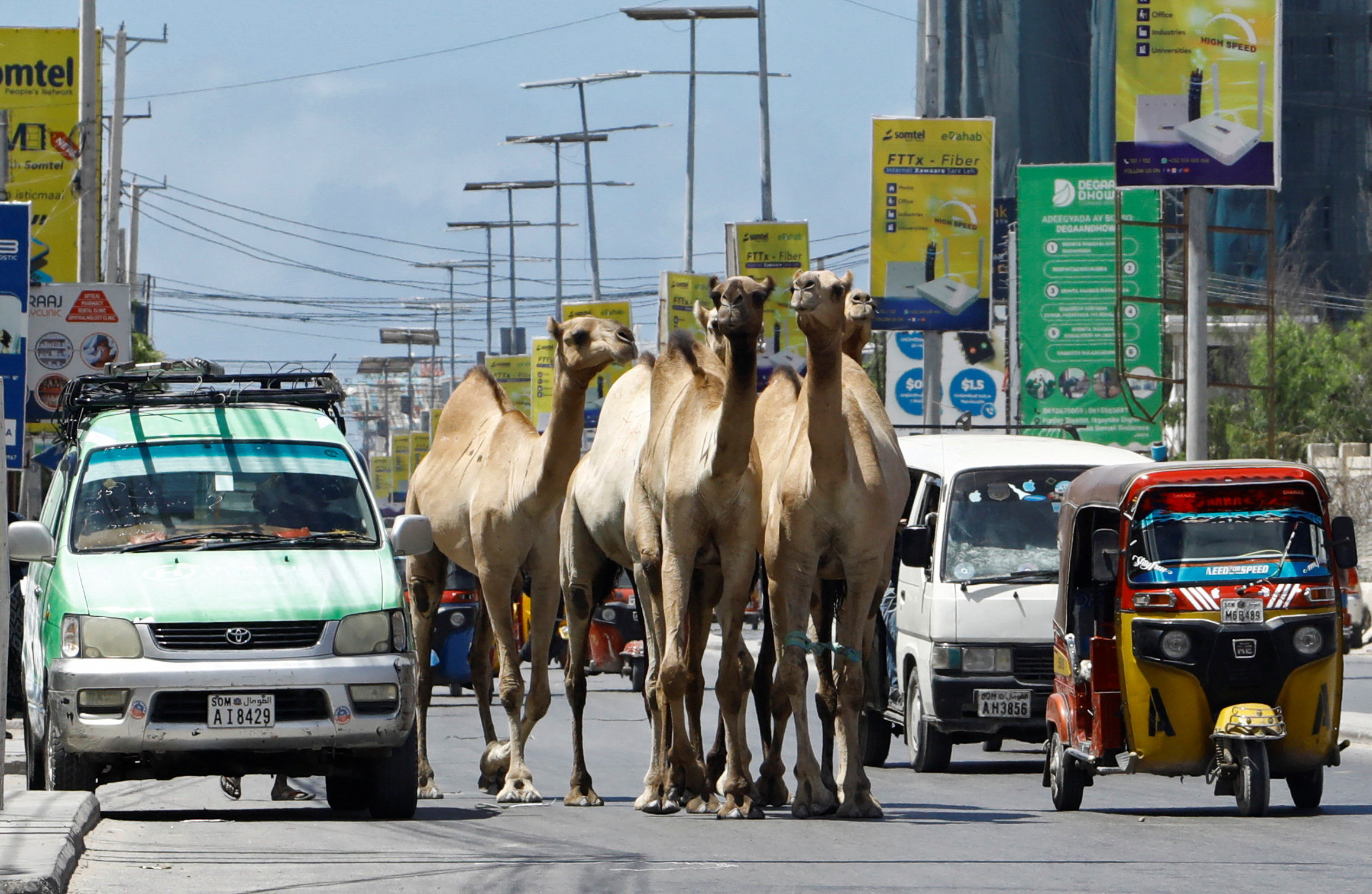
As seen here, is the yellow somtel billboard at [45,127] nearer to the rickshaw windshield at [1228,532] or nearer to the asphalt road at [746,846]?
the asphalt road at [746,846]

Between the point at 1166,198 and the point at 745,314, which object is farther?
the point at 1166,198

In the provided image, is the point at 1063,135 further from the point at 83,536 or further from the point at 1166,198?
the point at 83,536

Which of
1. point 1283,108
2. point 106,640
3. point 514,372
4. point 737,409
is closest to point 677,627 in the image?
point 737,409

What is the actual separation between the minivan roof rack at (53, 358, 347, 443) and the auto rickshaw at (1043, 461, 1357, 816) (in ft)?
17.1

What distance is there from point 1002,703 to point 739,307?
518cm

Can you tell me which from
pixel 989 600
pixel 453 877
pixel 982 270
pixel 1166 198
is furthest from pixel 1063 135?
pixel 453 877

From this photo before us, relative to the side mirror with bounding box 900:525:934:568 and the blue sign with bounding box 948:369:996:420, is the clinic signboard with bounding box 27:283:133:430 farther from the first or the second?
the blue sign with bounding box 948:369:996:420

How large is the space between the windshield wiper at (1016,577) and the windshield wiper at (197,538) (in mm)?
5713

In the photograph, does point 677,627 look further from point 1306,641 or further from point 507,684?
point 1306,641

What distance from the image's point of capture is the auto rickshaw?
1252 centimetres

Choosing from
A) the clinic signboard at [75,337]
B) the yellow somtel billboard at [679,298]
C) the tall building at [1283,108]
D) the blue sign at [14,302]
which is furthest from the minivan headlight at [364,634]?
the tall building at [1283,108]

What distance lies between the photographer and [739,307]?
12195mm

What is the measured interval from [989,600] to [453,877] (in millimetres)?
7330

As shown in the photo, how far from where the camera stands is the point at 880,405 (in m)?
14.3
